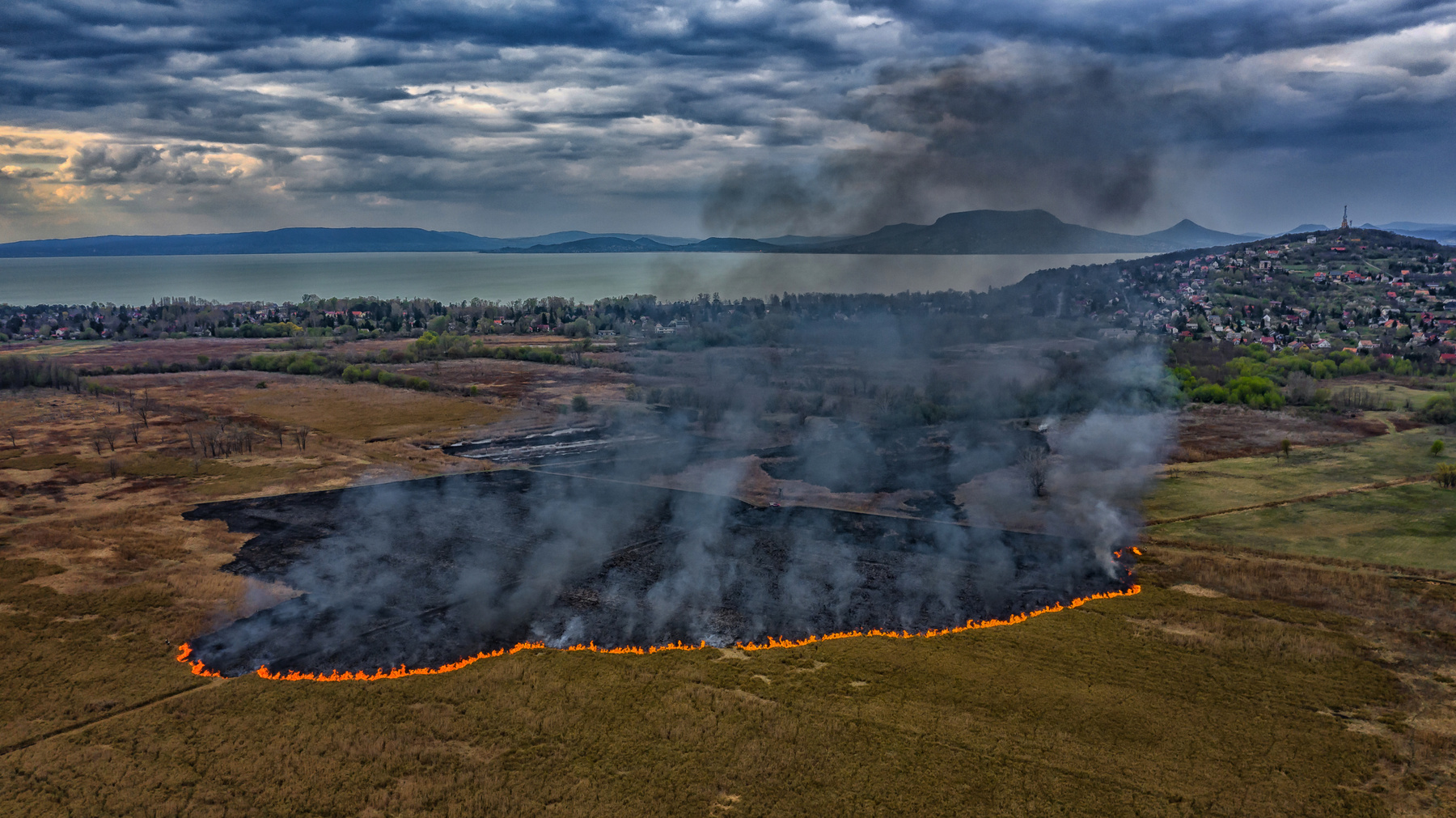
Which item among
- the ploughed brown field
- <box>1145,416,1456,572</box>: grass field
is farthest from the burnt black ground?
<box>1145,416,1456,572</box>: grass field

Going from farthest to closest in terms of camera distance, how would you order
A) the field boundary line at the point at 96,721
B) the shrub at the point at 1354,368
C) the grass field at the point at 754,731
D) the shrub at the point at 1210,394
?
the shrub at the point at 1354,368, the shrub at the point at 1210,394, the field boundary line at the point at 96,721, the grass field at the point at 754,731

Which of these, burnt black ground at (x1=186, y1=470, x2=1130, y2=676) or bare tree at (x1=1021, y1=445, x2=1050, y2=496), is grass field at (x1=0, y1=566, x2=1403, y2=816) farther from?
bare tree at (x1=1021, y1=445, x2=1050, y2=496)

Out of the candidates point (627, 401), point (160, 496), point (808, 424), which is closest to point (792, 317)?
point (627, 401)

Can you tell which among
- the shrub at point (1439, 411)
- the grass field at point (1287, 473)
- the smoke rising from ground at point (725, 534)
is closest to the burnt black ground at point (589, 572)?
the smoke rising from ground at point (725, 534)

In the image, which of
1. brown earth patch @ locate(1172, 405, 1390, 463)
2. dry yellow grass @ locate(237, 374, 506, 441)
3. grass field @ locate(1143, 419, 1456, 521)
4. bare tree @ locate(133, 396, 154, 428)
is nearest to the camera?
grass field @ locate(1143, 419, 1456, 521)

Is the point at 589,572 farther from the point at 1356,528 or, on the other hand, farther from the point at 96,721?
the point at 1356,528

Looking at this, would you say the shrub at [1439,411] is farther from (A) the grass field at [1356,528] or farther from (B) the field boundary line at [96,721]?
(B) the field boundary line at [96,721]
